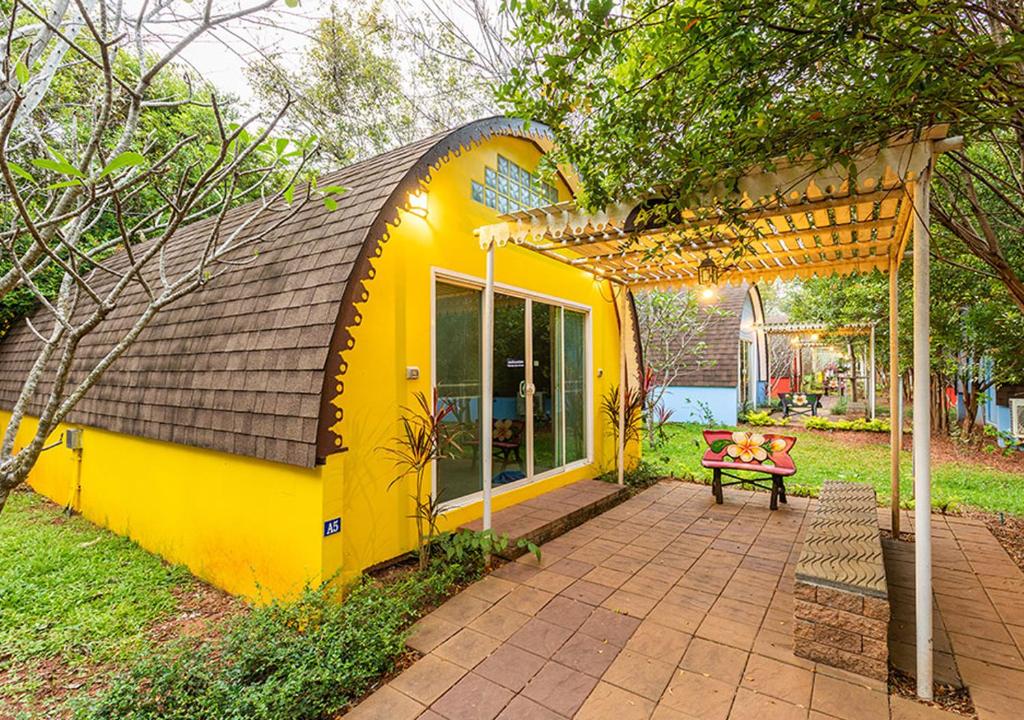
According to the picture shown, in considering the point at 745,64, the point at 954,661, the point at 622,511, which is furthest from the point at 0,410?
the point at 954,661

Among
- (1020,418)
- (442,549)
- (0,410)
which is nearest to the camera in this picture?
(442,549)

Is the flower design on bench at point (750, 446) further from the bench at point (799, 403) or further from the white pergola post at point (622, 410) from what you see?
the bench at point (799, 403)

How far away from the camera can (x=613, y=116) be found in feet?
10.2

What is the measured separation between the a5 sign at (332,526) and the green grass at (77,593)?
1.45 meters

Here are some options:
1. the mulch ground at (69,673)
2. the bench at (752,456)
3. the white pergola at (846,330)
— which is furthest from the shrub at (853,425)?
the mulch ground at (69,673)

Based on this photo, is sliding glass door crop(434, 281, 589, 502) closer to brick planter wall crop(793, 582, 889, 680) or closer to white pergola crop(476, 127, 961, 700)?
white pergola crop(476, 127, 961, 700)

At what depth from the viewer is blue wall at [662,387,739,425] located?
13141 millimetres

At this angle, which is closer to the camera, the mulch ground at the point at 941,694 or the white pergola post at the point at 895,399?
the mulch ground at the point at 941,694

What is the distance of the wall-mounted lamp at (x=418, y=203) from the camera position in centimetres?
404

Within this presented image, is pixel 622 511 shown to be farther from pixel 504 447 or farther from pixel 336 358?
pixel 336 358

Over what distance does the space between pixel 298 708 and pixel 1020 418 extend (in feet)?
38.3

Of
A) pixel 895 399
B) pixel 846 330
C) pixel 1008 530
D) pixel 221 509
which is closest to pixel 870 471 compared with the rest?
pixel 1008 530

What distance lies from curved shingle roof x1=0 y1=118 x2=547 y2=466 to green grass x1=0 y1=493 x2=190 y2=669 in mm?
1221

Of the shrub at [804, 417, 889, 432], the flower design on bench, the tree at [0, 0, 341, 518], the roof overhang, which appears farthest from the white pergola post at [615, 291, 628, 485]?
the shrub at [804, 417, 889, 432]
